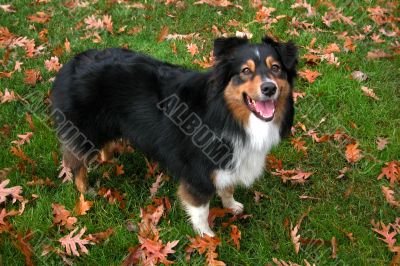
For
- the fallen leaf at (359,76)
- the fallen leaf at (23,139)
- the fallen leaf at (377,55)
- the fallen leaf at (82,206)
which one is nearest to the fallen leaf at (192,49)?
the fallen leaf at (359,76)

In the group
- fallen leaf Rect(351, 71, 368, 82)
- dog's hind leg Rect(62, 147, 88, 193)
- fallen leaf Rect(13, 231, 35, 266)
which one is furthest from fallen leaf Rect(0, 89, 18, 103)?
fallen leaf Rect(351, 71, 368, 82)

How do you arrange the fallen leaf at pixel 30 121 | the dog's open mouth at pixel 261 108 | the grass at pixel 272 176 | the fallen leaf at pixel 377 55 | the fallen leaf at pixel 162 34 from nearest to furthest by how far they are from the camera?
the dog's open mouth at pixel 261 108 → the grass at pixel 272 176 → the fallen leaf at pixel 30 121 → the fallen leaf at pixel 377 55 → the fallen leaf at pixel 162 34

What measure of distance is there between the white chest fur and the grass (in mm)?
552

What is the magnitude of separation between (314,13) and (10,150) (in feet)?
16.4

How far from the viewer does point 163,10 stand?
7.17 metres

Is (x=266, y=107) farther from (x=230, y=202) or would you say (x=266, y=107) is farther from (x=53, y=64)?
(x=53, y=64)

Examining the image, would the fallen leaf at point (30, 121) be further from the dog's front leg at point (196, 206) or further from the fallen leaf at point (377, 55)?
the fallen leaf at point (377, 55)

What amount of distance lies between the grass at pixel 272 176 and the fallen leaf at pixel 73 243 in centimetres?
7

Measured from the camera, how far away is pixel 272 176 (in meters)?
4.27

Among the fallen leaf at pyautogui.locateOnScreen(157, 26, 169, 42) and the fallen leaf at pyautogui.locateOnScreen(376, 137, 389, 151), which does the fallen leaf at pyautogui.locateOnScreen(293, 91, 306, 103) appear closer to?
the fallen leaf at pyautogui.locateOnScreen(376, 137, 389, 151)

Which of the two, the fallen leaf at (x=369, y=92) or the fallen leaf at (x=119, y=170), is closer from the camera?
the fallen leaf at (x=119, y=170)

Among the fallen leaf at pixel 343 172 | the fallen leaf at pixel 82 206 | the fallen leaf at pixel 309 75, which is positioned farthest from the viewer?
the fallen leaf at pixel 309 75

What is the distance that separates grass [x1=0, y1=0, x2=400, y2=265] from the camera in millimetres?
3494

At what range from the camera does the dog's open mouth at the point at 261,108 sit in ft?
9.68
